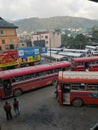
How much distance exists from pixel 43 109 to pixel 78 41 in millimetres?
50410

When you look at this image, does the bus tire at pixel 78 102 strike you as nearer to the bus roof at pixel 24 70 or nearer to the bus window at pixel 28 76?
the bus window at pixel 28 76

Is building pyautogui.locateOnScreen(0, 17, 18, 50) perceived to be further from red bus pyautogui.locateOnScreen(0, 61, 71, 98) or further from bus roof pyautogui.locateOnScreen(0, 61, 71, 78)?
red bus pyautogui.locateOnScreen(0, 61, 71, 98)

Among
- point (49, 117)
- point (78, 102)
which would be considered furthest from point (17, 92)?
point (78, 102)

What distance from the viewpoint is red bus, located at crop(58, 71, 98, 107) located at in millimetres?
14984

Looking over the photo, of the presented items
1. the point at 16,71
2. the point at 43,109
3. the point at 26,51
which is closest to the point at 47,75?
the point at 16,71

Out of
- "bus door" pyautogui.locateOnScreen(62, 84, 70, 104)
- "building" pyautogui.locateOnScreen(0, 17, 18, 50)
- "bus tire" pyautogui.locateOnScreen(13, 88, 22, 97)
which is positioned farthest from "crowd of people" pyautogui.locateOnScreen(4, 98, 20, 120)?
"building" pyautogui.locateOnScreen(0, 17, 18, 50)

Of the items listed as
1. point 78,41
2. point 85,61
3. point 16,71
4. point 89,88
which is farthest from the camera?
point 78,41

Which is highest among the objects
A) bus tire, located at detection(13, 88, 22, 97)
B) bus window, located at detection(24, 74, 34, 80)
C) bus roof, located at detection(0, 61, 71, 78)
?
bus roof, located at detection(0, 61, 71, 78)

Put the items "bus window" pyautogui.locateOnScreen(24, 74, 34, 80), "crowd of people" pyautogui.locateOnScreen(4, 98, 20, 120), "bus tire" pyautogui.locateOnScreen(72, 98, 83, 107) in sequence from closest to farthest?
"crowd of people" pyautogui.locateOnScreen(4, 98, 20, 120) → "bus tire" pyautogui.locateOnScreen(72, 98, 83, 107) → "bus window" pyautogui.locateOnScreen(24, 74, 34, 80)

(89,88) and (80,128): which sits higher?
(89,88)

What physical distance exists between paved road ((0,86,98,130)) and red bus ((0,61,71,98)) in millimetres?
1532

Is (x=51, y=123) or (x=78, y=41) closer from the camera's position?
(x=51, y=123)

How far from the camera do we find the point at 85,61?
25922mm

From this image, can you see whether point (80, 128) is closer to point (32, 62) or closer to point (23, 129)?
point (23, 129)
